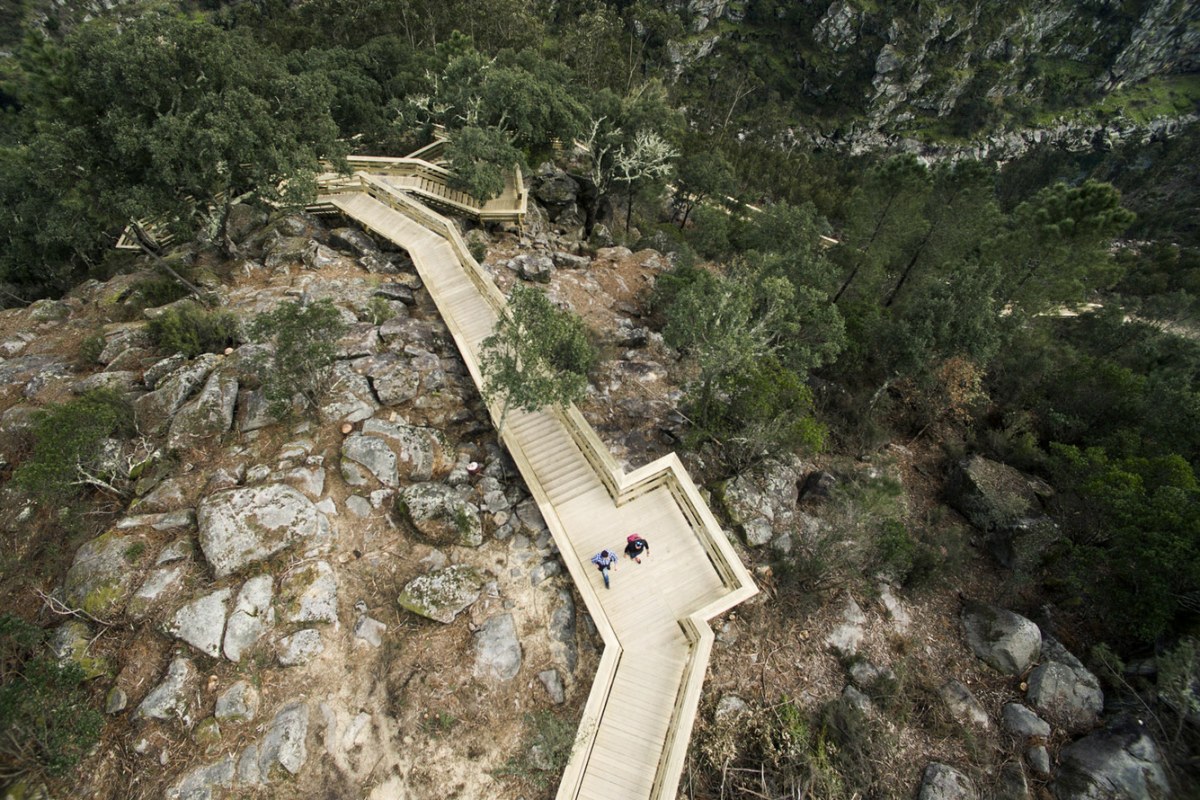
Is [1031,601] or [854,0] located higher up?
[854,0]

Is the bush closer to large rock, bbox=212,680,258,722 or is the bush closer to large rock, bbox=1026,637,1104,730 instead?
large rock, bbox=212,680,258,722

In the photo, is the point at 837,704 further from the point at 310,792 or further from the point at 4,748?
the point at 4,748

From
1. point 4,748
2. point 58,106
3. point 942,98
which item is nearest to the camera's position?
A: point 4,748

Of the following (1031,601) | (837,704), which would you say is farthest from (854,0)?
(837,704)

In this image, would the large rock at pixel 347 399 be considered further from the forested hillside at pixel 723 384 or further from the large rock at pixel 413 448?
the large rock at pixel 413 448

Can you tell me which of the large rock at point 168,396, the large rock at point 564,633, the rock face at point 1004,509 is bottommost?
the large rock at point 564,633

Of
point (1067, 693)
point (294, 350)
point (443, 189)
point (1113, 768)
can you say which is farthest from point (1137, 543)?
point (443, 189)

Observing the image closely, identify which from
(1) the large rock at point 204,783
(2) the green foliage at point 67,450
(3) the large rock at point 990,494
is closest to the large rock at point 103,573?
(2) the green foliage at point 67,450

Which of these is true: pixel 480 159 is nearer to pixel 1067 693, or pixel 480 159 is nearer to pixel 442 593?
pixel 442 593
